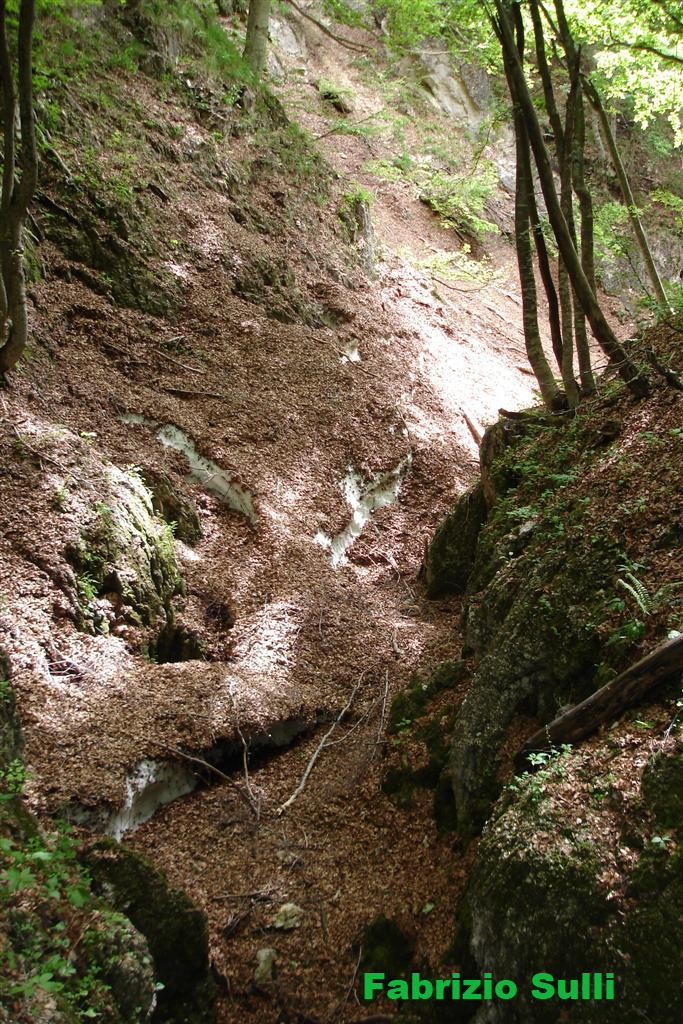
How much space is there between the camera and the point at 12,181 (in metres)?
5.65

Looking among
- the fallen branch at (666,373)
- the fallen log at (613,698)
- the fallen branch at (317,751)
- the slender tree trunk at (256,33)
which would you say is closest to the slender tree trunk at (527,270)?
the fallen branch at (666,373)

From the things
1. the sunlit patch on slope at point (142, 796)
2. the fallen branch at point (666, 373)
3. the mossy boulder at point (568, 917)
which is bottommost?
the sunlit patch on slope at point (142, 796)

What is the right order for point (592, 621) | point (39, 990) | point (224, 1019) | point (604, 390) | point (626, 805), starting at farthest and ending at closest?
point (604, 390), point (592, 621), point (224, 1019), point (626, 805), point (39, 990)

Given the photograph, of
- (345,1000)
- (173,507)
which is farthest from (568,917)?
(173,507)

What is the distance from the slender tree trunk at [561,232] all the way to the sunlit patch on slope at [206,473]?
192 inches

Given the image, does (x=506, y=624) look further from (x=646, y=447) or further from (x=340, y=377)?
(x=340, y=377)

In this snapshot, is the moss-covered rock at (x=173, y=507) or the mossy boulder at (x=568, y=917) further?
the moss-covered rock at (x=173, y=507)

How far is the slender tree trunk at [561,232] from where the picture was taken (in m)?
7.07

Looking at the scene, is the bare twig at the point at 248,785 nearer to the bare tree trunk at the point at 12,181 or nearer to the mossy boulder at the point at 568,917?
the mossy boulder at the point at 568,917

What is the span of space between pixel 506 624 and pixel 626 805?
204 cm

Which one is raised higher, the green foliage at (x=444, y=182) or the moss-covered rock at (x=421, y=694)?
the green foliage at (x=444, y=182)

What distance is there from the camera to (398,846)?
5.04 meters

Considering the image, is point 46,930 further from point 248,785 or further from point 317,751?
point 317,751

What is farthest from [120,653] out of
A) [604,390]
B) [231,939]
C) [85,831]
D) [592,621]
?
[604,390]
